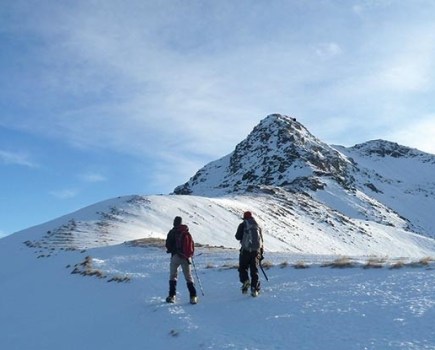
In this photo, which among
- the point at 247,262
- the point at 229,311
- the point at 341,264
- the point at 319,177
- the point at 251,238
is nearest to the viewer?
the point at 229,311

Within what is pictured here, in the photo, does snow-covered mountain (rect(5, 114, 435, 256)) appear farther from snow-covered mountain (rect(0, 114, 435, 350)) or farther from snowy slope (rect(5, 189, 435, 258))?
snow-covered mountain (rect(0, 114, 435, 350))

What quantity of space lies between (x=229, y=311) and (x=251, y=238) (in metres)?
2.39

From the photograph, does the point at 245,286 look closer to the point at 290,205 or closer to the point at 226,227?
the point at 226,227

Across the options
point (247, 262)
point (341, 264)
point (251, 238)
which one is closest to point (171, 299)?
point (247, 262)

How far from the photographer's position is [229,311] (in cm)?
1193

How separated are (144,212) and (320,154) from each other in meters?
86.9

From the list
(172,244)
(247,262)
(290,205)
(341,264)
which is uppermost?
(290,205)

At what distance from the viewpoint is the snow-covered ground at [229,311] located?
9.39m

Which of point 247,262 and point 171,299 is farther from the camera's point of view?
point 247,262

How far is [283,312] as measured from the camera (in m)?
11.2

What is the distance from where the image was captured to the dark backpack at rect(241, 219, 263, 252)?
13.6 m

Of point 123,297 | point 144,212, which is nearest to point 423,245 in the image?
point 144,212

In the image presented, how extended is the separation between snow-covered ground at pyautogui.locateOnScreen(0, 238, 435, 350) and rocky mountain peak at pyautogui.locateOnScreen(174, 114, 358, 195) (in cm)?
8245

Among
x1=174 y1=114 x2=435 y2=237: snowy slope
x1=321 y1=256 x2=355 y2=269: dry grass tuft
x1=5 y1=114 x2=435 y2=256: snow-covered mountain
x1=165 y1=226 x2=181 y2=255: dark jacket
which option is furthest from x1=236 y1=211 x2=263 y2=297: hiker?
x1=174 y1=114 x2=435 y2=237: snowy slope
